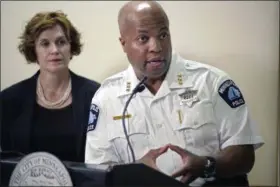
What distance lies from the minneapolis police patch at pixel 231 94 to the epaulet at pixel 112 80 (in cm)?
32

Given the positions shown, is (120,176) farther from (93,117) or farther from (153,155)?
(93,117)

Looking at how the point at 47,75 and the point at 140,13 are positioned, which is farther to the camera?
the point at 47,75

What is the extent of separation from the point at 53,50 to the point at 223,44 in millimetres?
546

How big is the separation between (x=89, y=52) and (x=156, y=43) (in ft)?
0.93

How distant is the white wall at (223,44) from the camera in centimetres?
112

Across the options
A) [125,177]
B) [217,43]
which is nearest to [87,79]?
[217,43]

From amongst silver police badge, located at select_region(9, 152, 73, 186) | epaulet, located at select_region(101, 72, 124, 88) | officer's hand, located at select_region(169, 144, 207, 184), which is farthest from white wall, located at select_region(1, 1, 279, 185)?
silver police badge, located at select_region(9, 152, 73, 186)

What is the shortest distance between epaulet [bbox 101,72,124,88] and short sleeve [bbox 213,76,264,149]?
30 centimetres

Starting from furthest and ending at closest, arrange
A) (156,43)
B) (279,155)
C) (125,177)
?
1. (279,155)
2. (156,43)
3. (125,177)

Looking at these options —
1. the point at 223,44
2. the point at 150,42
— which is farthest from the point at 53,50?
the point at 223,44

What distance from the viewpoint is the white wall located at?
3.69 ft

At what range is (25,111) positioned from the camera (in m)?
1.17

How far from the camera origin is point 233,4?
1.17 metres

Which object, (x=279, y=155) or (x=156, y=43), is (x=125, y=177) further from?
(x=279, y=155)
